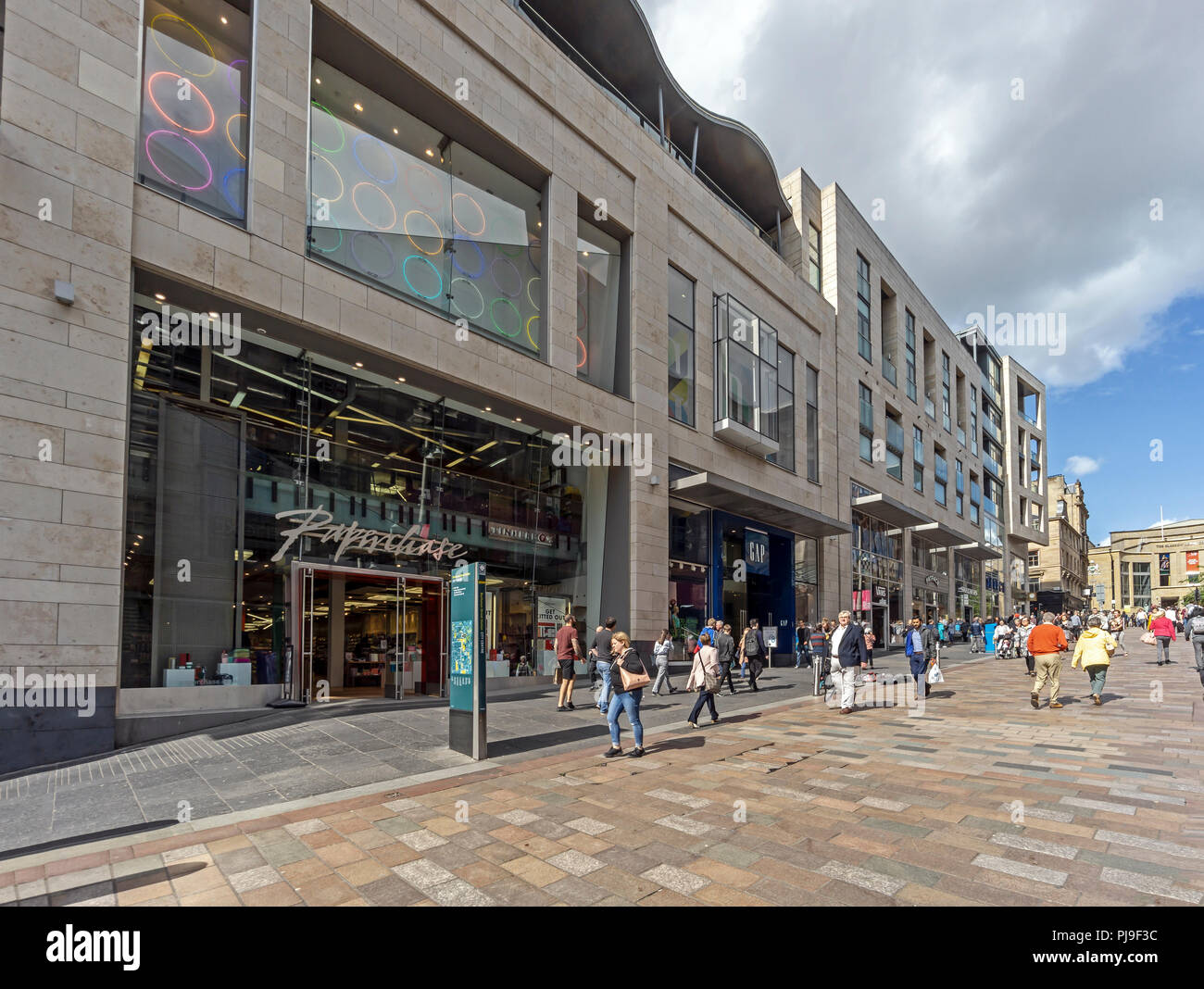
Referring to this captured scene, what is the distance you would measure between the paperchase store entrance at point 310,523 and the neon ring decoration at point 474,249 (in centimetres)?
293

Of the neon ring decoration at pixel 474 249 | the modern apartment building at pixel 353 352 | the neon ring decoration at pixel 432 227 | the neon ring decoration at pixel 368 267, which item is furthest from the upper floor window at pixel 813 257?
the neon ring decoration at pixel 368 267

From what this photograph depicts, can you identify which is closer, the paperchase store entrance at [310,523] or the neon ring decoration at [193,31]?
the paperchase store entrance at [310,523]

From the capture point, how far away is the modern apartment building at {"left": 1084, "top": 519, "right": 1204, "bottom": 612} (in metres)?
127

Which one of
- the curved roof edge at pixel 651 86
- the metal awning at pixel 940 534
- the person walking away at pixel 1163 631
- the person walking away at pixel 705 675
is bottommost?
the person walking away at pixel 1163 631

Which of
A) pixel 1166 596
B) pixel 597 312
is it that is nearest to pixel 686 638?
pixel 597 312

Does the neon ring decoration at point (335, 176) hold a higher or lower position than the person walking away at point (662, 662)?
higher

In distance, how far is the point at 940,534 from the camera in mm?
44750

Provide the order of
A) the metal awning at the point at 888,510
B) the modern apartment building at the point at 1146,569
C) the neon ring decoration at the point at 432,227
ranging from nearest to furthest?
the neon ring decoration at the point at 432,227, the metal awning at the point at 888,510, the modern apartment building at the point at 1146,569

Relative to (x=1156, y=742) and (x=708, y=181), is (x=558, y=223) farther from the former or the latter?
(x=1156, y=742)

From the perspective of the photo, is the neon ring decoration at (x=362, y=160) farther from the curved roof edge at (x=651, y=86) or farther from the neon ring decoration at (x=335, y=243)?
the curved roof edge at (x=651, y=86)

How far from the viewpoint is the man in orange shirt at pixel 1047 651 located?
524 inches

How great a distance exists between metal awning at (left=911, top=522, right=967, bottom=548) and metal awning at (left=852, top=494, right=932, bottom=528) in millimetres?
1125

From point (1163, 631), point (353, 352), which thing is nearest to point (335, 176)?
point (353, 352)

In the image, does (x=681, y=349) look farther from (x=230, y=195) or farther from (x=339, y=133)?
(x=230, y=195)
